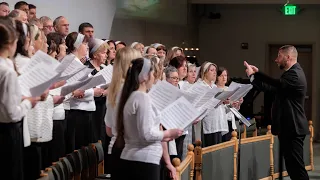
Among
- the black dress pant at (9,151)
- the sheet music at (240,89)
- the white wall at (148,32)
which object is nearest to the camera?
the black dress pant at (9,151)

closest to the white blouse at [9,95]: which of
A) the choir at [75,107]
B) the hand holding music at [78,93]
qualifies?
the choir at [75,107]

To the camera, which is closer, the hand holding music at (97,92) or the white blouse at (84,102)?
the white blouse at (84,102)

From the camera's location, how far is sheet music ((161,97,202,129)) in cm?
391

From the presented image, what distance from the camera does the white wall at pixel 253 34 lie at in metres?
14.2

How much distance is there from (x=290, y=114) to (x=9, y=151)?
365 cm

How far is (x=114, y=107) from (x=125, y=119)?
0.28m

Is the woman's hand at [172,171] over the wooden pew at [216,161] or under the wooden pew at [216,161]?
over

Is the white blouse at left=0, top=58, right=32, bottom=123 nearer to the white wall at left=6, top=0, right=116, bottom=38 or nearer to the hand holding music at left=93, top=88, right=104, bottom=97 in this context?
the hand holding music at left=93, top=88, right=104, bottom=97

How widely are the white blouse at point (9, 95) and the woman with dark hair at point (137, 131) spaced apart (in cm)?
65

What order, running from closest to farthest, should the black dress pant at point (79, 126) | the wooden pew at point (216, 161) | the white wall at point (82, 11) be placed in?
the black dress pant at point (79, 126) < the wooden pew at point (216, 161) < the white wall at point (82, 11)

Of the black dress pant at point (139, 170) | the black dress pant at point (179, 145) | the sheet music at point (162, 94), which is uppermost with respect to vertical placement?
the sheet music at point (162, 94)

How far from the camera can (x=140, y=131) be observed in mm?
3576

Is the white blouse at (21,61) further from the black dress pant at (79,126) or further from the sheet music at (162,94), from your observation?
the black dress pant at (79,126)

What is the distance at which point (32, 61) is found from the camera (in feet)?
11.6
